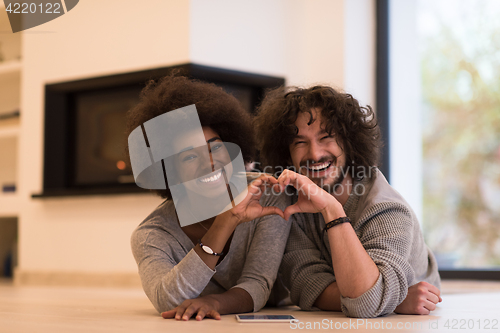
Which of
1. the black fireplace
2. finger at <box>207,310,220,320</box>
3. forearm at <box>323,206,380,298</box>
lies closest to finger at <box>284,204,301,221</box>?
forearm at <box>323,206,380,298</box>

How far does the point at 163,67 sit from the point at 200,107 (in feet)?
6.02

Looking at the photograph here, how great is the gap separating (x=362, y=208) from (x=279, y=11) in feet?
8.18

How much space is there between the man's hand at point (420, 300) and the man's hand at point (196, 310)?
560mm

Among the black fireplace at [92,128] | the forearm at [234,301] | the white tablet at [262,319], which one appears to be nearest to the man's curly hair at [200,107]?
the forearm at [234,301]

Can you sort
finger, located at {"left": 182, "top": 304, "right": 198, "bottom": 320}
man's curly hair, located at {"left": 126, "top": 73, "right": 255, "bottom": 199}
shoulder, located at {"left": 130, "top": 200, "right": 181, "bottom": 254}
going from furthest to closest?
man's curly hair, located at {"left": 126, "top": 73, "right": 255, "bottom": 199}, shoulder, located at {"left": 130, "top": 200, "right": 181, "bottom": 254}, finger, located at {"left": 182, "top": 304, "right": 198, "bottom": 320}

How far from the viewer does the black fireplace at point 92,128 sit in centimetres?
367

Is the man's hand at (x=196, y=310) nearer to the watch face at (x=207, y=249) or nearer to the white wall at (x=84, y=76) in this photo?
the watch face at (x=207, y=249)

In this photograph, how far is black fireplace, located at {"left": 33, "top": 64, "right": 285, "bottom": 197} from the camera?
144 inches

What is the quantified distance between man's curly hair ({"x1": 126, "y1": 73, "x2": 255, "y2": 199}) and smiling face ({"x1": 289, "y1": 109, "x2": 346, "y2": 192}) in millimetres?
236

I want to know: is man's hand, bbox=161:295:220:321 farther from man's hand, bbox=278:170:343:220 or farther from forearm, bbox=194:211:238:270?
man's hand, bbox=278:170:343:220

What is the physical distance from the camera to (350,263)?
1.44 meters

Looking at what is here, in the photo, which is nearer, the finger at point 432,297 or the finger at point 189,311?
the finger at point 189,311

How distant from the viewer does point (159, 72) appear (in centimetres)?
348

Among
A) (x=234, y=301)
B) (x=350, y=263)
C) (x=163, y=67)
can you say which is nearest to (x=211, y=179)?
(x=234, y=301)
